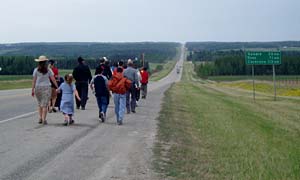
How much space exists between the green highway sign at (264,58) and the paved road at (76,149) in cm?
2928

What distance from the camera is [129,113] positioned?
21.1 metres

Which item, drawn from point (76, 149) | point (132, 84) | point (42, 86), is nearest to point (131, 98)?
point (132, 84)

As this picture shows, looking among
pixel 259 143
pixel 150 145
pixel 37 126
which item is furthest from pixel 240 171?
pixel 37 126

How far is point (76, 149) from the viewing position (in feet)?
38.4

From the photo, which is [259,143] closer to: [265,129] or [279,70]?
A: [265,129]

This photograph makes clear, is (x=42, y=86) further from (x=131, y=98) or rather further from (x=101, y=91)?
(x=131, y=98)

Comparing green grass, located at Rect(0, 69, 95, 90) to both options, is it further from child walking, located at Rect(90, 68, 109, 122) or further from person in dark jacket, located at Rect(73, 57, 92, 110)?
child walking, located at Rect(90, 68, 109, 122)

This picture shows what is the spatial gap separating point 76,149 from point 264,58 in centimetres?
3622

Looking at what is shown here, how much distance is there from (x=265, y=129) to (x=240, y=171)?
33.7ft

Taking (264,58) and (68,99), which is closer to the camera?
(68,99)

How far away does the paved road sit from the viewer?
9391mm

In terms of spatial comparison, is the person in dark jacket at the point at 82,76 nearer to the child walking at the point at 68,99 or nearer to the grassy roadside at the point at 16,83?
the child walking at the point at 68,99

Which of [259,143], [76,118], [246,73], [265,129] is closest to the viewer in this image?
[259,143]

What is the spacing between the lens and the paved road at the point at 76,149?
939cm
